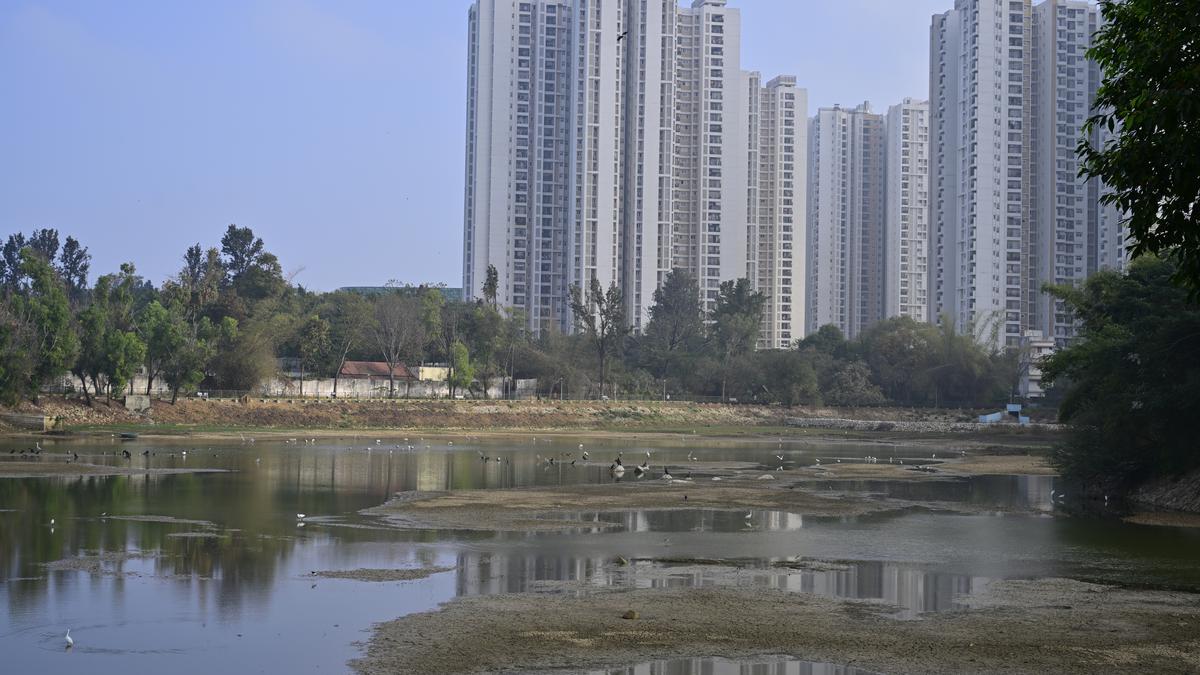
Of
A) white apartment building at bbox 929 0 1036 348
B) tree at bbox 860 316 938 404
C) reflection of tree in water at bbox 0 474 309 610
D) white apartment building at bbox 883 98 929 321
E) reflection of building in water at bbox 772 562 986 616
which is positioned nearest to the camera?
reflection of building in water at bbox 772 562 986 616

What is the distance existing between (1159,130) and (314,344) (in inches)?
3823

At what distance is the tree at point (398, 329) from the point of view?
112 meters

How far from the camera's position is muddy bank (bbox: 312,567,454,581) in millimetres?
21734

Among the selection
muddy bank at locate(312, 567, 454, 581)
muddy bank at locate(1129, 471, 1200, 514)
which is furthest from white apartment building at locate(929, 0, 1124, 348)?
muddy bank at locate(312, 567, 454, 581)

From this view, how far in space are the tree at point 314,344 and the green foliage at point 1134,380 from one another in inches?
2932

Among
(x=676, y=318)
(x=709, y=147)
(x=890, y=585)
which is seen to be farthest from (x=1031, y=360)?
(x=890, y=585)

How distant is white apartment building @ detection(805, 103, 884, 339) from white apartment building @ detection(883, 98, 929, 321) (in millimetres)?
3880

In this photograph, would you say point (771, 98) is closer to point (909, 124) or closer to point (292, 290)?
point (909, 124)

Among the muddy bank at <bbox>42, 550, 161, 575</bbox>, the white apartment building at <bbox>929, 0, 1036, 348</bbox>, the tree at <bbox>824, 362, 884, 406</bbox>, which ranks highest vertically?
the white apartment building at <bbox>929, 0, 1036, 348</bbox>

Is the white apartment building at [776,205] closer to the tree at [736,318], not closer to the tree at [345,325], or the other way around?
the tree at [736,318]

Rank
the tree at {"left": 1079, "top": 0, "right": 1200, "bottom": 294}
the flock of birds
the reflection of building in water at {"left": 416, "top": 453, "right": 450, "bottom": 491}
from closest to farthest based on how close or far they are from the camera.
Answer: the tree at {"left": 1079, "top": 0, "right": 1200, "bottom": 294}, the reflection of building in water at {"left": 416, "top": 453, "right": 450, "bottom": 491}, the flock of birds

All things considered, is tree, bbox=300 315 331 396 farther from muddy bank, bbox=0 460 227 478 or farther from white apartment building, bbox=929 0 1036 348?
white apartment building, bbox=929 0 1036 348

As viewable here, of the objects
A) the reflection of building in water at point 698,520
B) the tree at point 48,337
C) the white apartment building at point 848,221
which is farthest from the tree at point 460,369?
the white apartment building at point 848,221

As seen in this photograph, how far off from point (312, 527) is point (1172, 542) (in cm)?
2167
